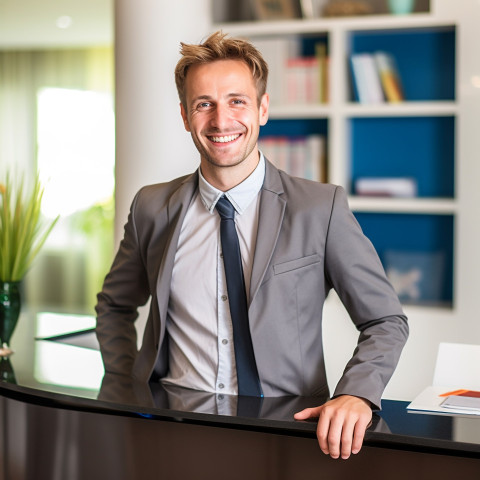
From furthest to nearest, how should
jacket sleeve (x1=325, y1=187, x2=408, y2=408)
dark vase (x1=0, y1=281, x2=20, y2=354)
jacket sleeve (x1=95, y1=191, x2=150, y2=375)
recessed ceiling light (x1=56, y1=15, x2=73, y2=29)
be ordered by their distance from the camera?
recessed ceiling light (x1=56, y1=15, x2=73, y2=29), dark vase (x1=0, y1=281, x2=20, y2=354), jacket sleeve (x1=95, y1=191, x2=150, y2=375), jacket sleeve (x1=325, y1=187, x2=408, y2=408)

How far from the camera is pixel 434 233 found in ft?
14.1

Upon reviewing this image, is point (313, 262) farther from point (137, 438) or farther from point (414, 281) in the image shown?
point (414, 281)

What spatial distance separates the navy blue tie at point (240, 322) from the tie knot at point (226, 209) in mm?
66

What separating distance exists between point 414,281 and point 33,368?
2.67m

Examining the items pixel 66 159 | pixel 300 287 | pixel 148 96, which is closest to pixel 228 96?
pixel 300 287

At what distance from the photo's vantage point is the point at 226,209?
6.37ft

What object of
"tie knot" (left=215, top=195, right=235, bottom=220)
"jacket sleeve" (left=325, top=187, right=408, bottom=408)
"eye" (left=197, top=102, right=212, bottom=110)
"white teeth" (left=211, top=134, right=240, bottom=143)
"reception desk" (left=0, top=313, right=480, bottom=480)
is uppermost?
"eye" (left=197, top=102, right=212, bottom=110)

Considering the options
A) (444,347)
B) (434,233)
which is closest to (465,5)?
(434,233)

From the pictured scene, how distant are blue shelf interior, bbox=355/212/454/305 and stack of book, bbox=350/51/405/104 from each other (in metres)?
0.68

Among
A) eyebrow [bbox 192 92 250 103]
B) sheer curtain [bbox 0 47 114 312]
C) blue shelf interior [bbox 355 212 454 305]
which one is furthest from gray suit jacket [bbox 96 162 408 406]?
sheer curtain [bbox 0 47 114 312]

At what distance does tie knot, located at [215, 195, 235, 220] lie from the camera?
194 centimetres

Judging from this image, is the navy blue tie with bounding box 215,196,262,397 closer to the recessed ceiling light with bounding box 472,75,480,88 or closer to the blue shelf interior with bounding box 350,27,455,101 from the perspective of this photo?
the recessed ceiling light with bounding box 472,75,480,88

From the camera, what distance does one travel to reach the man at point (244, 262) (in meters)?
1.84

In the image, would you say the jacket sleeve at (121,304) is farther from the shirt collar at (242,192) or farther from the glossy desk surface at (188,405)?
the shirt collar at (242,192)
